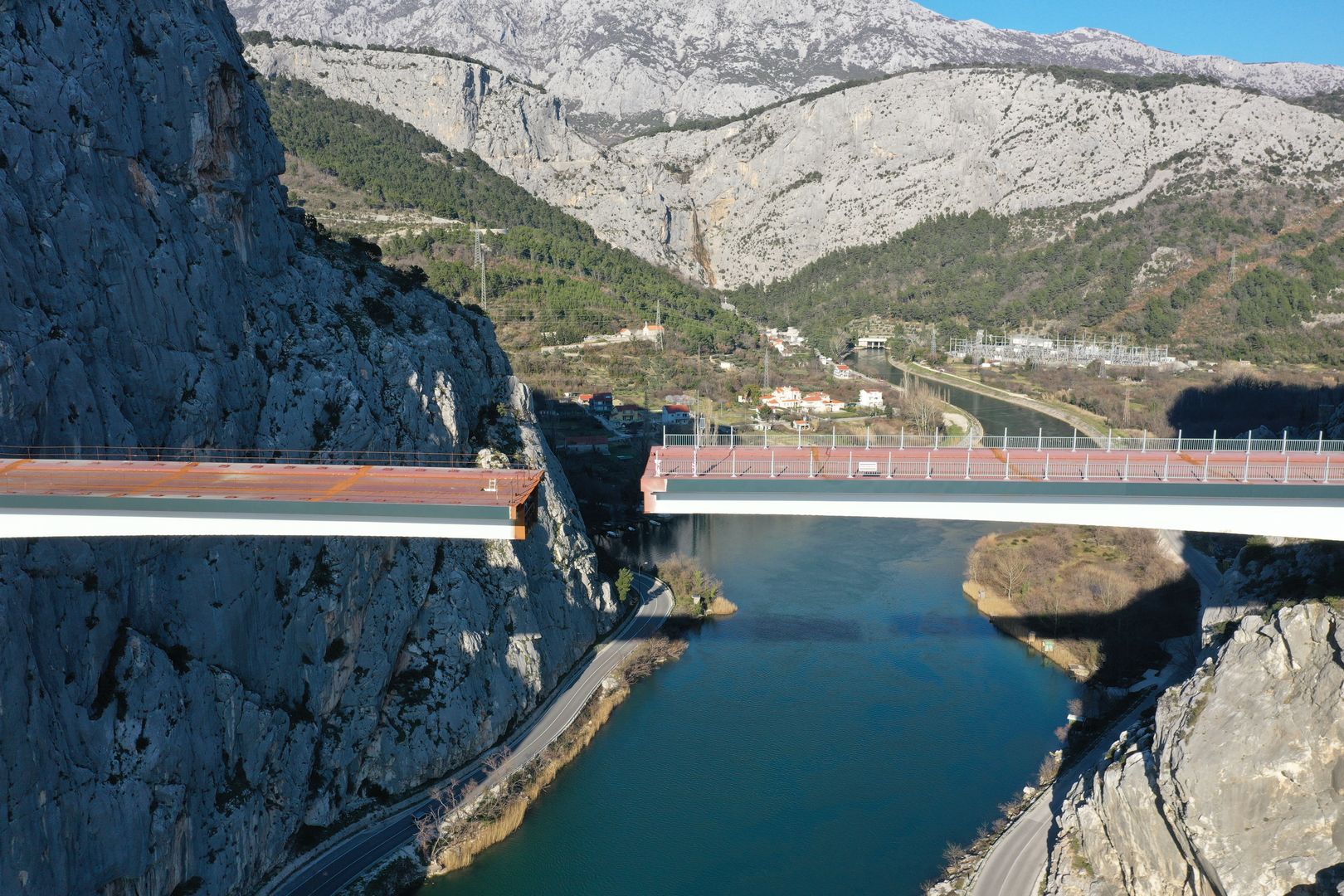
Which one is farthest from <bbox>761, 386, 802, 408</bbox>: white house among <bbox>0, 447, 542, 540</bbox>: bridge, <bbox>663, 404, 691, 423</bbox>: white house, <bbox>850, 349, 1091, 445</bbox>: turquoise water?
<bbox>0, 447, 542, 540</bbox>: bridge

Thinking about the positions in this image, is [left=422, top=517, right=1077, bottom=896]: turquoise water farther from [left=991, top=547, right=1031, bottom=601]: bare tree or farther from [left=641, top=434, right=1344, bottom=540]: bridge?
[left=641, top=434, right=1344, bottom=540]: bridge

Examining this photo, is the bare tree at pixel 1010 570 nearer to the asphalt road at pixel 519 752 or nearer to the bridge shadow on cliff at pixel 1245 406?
the asphalt road at pixel 519 752

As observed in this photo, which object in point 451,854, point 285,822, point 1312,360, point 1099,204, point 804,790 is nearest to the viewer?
point 285,822

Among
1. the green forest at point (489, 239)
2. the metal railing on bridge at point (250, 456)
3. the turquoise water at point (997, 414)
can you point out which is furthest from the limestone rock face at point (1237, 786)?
the green forest at point (489, 239)

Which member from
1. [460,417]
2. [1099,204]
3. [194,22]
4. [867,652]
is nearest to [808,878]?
[867,652]

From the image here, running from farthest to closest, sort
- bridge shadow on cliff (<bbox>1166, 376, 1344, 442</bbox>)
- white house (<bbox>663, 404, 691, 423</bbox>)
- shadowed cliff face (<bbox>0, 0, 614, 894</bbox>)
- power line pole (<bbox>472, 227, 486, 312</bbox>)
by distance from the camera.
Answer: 1. power line pole (<bbox>472, 227, 486, 312</bbox>)
2. white house (<bbox>663, 404, 691, 423</bbox>)
3. bridge shadow on cliff (<bbox>1166, 376, 1344, 442</bbox>)
4. shadowed cliff face (<bbox>0, 0, 614, 894</bbox>)

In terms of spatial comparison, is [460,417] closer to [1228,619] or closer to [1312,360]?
[1228,619]

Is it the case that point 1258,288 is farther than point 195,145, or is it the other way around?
point 1258,288
